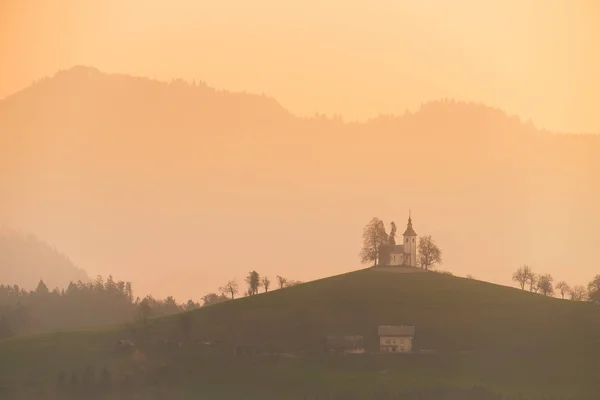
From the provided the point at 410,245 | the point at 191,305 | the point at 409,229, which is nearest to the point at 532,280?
the point at 410,245

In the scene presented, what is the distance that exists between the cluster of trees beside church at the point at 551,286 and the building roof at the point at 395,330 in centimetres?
590

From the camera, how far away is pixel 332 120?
50.7 metres

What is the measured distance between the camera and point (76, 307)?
51500mm

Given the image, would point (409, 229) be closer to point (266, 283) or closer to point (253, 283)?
point (266, 283)

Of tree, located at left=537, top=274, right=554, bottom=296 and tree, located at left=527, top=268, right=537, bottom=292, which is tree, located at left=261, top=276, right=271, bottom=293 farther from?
tree, located at left=537, top=274, right=554, bottom=296

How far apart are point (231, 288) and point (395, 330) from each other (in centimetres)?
786

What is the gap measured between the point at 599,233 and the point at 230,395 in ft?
55.9

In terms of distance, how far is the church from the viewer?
51500 millimetres

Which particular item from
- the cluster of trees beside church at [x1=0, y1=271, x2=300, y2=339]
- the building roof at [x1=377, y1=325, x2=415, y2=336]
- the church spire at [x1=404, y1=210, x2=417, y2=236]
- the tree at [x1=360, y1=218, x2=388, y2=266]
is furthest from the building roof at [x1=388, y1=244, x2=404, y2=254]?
the building roof at [x1=377, y1=325, x2=415, y2=336]

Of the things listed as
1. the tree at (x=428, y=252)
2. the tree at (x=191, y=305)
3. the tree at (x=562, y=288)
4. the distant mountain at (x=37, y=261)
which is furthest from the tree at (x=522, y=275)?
the distant mountain at (x=37, y=261)

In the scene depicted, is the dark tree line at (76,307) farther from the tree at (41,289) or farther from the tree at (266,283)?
the tree at (266,283)

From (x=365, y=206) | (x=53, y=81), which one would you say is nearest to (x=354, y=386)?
(x=365, y=206)

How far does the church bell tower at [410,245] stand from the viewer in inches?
2018

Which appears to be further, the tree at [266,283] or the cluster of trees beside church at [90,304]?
the tree at [266,283]
